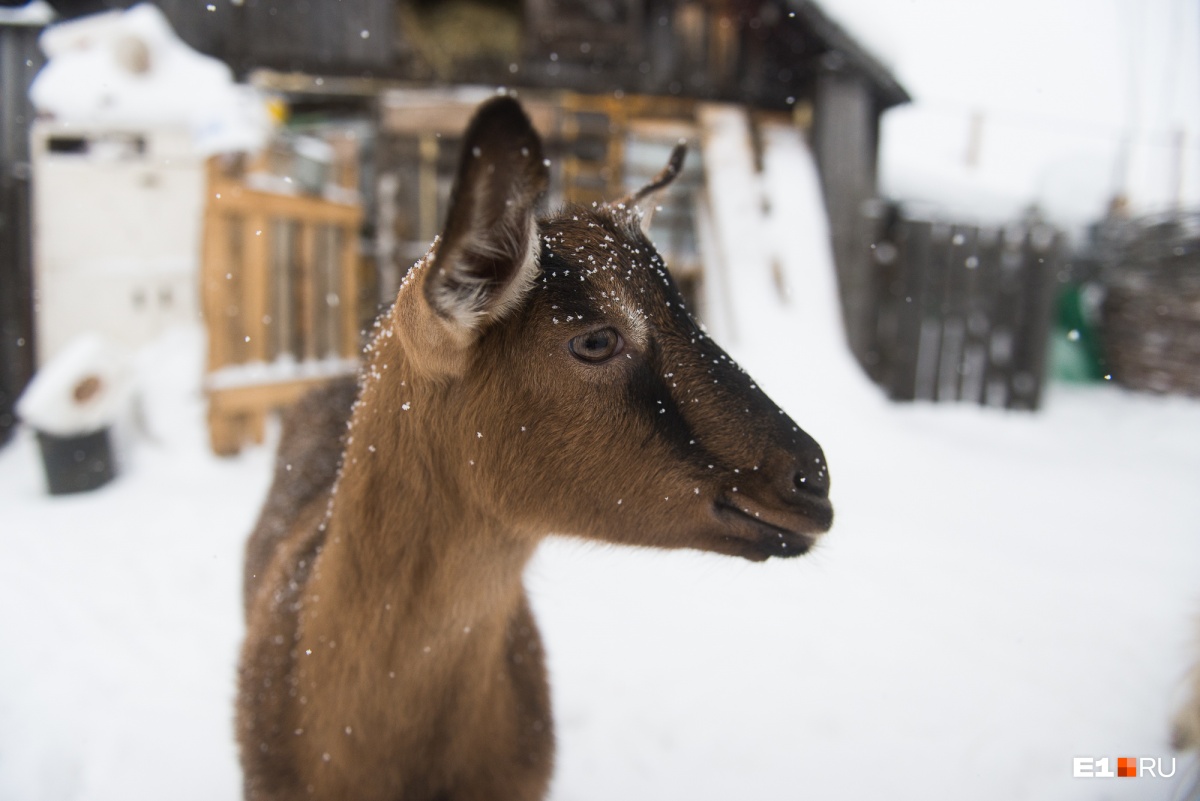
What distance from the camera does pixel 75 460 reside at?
412cm

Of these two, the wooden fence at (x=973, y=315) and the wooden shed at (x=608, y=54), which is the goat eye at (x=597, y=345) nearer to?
the wooden fence at (x=973, y=315)

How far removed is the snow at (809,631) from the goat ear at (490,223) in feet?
2.30

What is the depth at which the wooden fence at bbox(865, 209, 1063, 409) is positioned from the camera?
5648mm

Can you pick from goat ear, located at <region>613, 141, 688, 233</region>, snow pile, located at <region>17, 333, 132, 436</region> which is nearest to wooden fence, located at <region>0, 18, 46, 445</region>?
snow pile, located at <region>17, 333, 132, 436</region>

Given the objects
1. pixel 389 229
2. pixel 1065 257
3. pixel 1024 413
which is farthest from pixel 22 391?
pixel 1065 257

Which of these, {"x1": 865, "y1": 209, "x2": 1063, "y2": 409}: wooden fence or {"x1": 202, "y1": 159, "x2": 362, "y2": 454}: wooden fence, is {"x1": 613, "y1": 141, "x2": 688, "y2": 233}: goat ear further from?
{"x1": 865, "y1": 209, "x2": 1063, "y2": 409}: wooden fence

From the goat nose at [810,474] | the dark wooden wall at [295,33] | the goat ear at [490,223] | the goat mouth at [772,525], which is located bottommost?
the goat mouth at [772,525]

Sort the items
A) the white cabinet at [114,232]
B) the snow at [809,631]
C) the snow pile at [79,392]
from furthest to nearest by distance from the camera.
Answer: the white cabinet at [114,232] → the snow pile at [79,392] → the snow at [809,631]

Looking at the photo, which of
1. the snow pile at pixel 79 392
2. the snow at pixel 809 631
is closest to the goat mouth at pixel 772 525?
the snow at pixel 809 631

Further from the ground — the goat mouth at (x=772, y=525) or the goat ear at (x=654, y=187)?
the goat ear at (x=654, y=187)

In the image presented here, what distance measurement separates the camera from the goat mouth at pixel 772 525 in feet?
4.16

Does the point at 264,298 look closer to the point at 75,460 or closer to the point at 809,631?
the point at 75,460

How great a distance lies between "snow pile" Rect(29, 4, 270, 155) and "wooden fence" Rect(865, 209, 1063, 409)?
17.9ft

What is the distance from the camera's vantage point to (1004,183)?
11477 millimetres
